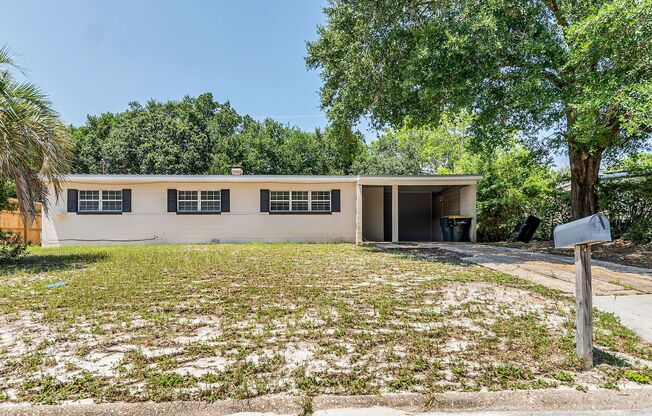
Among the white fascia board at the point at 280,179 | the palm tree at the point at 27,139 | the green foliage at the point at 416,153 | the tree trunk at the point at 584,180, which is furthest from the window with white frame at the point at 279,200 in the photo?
the green foliage at the point at 416,153

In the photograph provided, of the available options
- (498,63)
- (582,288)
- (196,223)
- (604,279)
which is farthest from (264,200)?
(582,288)

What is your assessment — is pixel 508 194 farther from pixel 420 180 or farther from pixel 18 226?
pixel 18 226

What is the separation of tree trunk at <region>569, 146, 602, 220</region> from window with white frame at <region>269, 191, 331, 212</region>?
25.6ft

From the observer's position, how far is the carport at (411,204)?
45.1ft

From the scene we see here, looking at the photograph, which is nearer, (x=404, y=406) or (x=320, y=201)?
(x=404, y=406)

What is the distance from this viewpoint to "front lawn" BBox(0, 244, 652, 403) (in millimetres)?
2480

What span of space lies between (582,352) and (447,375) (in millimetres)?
1075

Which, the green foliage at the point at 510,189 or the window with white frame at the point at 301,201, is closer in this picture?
the green foliage at the point at 510,189

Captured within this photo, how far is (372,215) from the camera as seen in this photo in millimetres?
16375

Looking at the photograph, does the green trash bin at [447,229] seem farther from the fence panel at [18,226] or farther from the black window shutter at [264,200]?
the fence panel at [18,226]

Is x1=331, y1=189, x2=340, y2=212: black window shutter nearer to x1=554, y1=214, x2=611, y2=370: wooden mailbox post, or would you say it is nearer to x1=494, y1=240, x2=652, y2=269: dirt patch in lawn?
x1=494, y1=240, x2=652, y2=269: dirt patch in lawn

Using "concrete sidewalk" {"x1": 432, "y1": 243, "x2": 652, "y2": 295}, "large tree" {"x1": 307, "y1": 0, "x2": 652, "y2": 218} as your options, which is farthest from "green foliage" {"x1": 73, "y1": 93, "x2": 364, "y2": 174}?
"concrete sidewalk" {"x1": 432, "y1": 243, "x2": 652, "y2": 295}

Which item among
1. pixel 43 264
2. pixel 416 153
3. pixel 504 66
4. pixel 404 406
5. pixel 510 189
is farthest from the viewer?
pixel 416 153

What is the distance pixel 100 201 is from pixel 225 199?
4.39 meters
